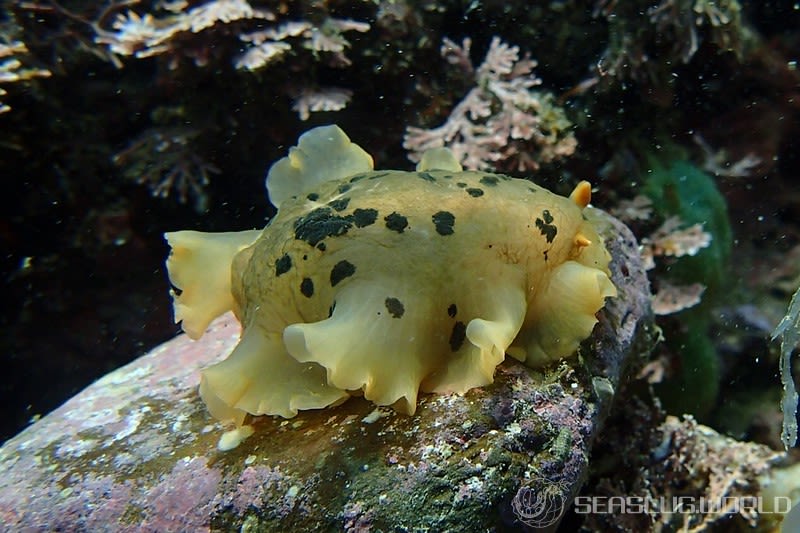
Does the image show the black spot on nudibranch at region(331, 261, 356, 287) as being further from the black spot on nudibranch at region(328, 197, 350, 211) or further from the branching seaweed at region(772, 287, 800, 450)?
the branching seaweed at region(772, 287, 800, 450)

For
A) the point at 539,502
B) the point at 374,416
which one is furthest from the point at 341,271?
the point at 539,502

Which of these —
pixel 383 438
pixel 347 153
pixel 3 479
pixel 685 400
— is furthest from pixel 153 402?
pixel 685 400

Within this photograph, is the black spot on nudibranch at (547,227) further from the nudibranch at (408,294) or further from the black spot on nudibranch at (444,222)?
the black spot on nudibranch at (444,222)

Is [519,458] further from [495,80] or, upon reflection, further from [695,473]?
[495,80]

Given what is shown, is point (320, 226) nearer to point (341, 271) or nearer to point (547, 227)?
point (341, 271)

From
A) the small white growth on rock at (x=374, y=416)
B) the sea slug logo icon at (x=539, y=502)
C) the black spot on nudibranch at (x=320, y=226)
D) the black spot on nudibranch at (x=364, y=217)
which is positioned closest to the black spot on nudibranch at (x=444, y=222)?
the black spot on nudibranch at (x=364, y=217)

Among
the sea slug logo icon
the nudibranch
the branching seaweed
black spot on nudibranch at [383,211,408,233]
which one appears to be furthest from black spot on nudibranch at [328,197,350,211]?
the branching seaweed
